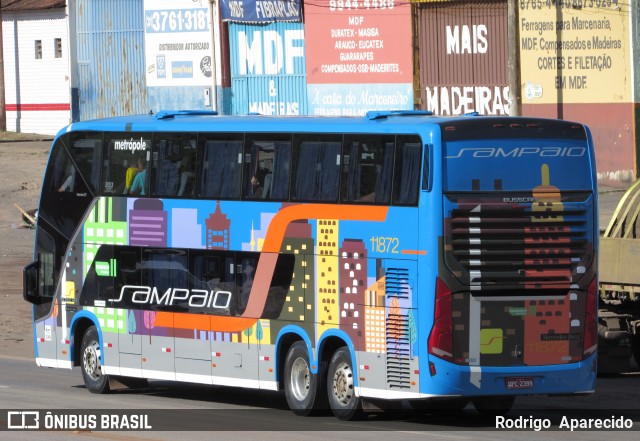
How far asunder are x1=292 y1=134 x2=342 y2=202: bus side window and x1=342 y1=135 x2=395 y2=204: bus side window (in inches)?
6.3

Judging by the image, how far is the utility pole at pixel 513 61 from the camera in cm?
3869

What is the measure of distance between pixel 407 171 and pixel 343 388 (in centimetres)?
265

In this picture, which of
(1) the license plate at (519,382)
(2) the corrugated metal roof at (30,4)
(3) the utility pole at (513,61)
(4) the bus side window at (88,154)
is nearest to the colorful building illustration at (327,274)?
(1) the license plate at (519,382)

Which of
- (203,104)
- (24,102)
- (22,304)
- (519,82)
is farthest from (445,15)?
(24,102)

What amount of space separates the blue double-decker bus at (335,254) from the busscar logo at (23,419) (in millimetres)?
2353

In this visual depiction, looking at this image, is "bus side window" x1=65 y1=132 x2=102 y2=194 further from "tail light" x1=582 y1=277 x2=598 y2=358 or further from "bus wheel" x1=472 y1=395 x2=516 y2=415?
"tail light" x1=582 y1=277 x2=598 y2=358

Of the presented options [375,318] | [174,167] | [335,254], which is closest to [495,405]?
[375,318]

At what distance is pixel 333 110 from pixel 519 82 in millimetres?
8464

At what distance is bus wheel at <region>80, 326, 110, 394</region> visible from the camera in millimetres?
20250

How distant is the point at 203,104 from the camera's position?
52.7 meters

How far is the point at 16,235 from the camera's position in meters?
41.0

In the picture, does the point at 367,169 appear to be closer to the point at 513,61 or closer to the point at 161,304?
the point at 161,304

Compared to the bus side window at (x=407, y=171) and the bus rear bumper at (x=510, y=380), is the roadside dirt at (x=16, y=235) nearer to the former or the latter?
the bus side window at (x=407, y=171)

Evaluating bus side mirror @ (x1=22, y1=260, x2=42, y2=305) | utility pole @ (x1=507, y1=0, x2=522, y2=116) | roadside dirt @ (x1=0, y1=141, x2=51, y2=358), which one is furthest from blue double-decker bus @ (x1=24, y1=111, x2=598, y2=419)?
utility pole @ (x1=507, y1=0, x2=522, y2=116)
